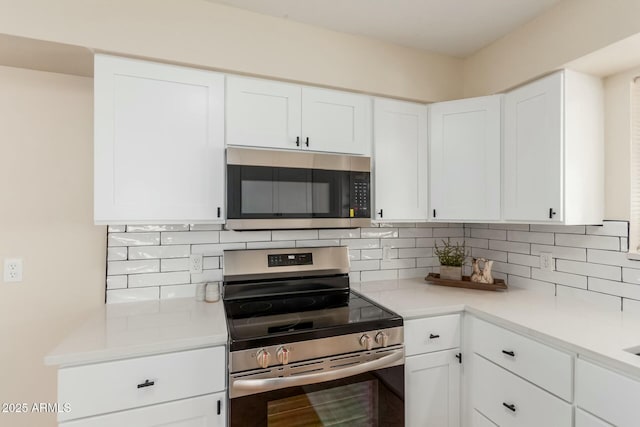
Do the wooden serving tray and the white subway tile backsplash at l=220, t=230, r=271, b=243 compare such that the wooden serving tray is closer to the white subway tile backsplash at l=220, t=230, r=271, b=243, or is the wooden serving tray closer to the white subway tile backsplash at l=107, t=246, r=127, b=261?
the white subway tile backsplash at l=220, t=230, r=271, b=243

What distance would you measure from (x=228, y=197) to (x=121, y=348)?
30.6 inches

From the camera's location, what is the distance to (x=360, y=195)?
6.17 ft

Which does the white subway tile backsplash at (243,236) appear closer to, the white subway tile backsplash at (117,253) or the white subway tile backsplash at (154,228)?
the white subway tile backsplash at (154,228)

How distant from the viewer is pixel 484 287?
2072 millimetres

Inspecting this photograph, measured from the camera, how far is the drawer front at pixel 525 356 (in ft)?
4.15

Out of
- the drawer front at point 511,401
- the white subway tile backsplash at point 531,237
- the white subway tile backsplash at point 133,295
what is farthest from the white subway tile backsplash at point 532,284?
the white subway tile backsplash at point 133,295

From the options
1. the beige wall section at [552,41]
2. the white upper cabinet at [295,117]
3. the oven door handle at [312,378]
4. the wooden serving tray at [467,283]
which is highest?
the beige wall section at [552,41]

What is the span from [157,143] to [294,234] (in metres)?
0.95

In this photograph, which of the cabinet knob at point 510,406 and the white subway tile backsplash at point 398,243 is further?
the white subway tile backsplash at point 398,243

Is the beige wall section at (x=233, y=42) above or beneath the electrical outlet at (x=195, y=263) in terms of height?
above

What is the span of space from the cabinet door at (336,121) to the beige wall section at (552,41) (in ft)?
2.73

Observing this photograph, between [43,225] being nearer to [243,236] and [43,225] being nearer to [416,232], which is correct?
[243,236]

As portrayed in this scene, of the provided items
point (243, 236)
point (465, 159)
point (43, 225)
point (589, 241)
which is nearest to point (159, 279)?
point (243, 236)

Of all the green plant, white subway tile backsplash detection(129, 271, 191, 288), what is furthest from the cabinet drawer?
white subway tile backsplash detection(129, 271, 191, 288)
